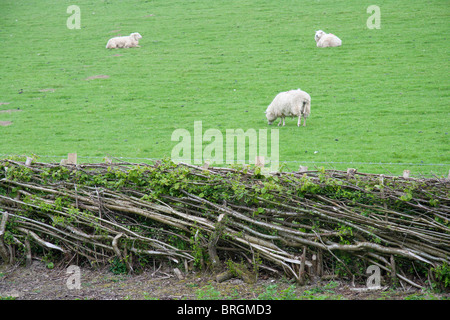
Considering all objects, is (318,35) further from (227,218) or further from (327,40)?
(227,218)

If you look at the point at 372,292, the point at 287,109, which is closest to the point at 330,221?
the point at 372,292

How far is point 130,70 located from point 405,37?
18.0m

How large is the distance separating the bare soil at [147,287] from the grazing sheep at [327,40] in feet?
89.7

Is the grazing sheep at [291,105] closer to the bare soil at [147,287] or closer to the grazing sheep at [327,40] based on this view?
the grazing sheep at [327,40]

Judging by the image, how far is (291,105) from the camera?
19.5 m

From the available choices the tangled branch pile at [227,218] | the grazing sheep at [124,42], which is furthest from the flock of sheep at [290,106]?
the grazing sheep at [124,42]

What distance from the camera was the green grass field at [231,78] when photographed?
58.6 ft

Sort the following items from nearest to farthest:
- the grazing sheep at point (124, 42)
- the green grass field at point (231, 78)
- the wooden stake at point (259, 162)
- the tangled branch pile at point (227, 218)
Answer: the tangled branch pile at point (227, 218) → the wooden stake at point (259, 162) → the green grass field at point (231, 78) → the grazing sheep at point (124, 42)

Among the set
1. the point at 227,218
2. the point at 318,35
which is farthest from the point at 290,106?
the point at 227,218

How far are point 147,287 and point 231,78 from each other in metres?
22.6

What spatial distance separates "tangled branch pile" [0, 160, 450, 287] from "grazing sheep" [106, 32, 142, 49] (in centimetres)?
2982

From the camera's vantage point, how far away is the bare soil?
5.59m

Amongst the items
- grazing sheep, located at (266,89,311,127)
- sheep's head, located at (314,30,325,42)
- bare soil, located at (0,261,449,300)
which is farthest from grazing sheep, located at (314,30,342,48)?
A: bare soil, located at (0,261,449,300)

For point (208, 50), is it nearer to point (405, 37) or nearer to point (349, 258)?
point (405, 37)
